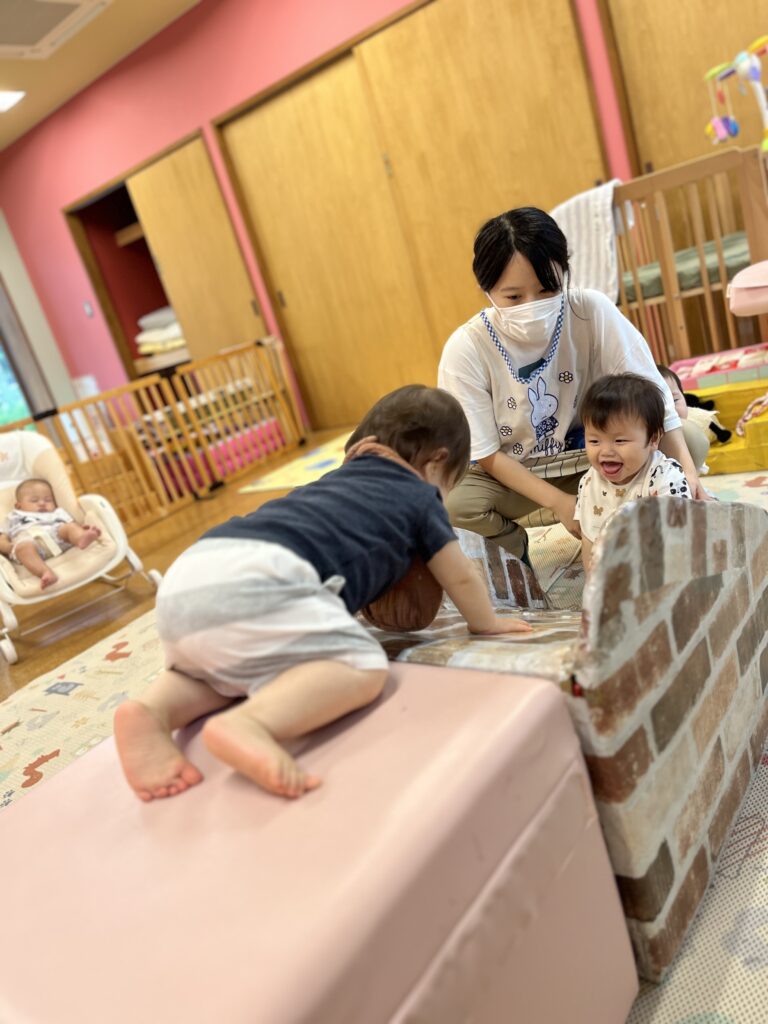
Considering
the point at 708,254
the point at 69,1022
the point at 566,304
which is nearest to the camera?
the point at 69,1022

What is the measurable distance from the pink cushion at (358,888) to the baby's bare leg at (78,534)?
2246mm

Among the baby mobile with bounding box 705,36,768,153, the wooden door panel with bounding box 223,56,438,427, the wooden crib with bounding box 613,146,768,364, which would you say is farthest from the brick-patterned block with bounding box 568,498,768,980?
the wooden door panel with bounding box 223,56,438,427

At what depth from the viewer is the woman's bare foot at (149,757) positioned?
83 cm

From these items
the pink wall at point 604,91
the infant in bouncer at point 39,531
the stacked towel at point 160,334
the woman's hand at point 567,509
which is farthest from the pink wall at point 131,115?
the woman's hand at point 567,509

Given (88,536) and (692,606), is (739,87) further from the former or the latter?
(88,536)

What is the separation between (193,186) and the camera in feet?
17.1

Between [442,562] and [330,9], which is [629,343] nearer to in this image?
[442,562]

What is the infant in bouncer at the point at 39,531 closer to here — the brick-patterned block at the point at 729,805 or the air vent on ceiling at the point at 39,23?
the brick-patterned block at the point at 729,805

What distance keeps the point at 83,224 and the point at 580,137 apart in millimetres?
4289

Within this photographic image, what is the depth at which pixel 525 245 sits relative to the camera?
1.47m

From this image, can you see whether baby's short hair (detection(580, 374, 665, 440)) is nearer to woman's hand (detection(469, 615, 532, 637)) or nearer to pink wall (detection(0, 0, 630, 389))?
woman's hand (detection(469, 615, 532, 637))

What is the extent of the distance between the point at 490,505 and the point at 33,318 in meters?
6.23

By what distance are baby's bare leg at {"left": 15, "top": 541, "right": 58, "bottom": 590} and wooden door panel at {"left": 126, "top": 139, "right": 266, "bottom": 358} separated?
292 cm

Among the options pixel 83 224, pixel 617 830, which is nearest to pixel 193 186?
pixel 83 224
